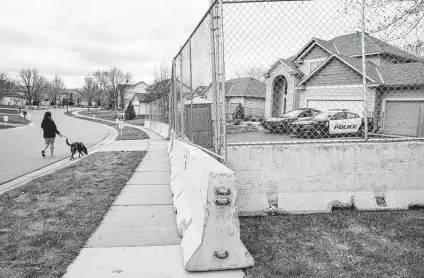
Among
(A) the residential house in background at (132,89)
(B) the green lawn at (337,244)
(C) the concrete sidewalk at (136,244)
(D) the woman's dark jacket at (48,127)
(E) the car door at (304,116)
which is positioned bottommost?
(C) the concrete sidewalk at (136,244)

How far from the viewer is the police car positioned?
274 inches

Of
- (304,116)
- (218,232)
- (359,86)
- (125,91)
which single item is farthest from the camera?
(125,91)

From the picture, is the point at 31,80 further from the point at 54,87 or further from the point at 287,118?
the point at 287,118

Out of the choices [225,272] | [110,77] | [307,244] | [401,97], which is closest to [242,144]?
[307,244]

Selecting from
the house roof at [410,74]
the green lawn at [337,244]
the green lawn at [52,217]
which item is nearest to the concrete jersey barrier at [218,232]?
the green lawn at [337,244]

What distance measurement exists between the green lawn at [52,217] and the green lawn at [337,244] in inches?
81.4

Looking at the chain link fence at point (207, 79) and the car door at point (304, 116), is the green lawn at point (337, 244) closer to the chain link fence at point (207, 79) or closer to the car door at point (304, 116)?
the chain link fence at point (207, 79)

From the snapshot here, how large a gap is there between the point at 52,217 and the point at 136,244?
5.71 ft

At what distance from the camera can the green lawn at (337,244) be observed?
320cm

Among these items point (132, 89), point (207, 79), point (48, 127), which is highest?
point (132, 89)

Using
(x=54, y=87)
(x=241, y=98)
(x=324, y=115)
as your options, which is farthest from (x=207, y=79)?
(x=54, y=87)

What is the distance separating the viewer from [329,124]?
29.3 ft

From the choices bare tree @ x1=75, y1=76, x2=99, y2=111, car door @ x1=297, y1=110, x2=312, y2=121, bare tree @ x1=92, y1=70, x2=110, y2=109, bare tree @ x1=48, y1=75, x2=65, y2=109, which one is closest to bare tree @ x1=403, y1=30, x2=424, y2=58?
car door @ x1=297, y1=110, x2=312, y2=121

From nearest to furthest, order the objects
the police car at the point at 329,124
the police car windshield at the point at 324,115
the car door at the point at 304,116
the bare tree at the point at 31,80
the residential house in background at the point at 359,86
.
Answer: the police car at the point at 329,124 → the car door at the point at 304,116 → the residential house in background at the point at 359,86 → the police car windshield at the point at 324,115 → the bare tree at the point at 31,80
